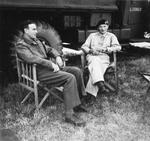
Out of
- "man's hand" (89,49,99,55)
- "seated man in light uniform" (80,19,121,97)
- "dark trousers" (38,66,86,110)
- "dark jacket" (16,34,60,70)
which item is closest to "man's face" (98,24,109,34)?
"seated man in light uniform" (80,19,121,97)

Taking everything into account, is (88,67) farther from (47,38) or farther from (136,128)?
(136,128)

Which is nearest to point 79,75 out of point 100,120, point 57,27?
point 100,120

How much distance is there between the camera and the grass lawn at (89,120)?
9.70 feet

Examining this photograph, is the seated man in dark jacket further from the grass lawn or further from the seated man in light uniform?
the seated man in light uniform

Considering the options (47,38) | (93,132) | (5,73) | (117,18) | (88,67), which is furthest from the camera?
(117,18)

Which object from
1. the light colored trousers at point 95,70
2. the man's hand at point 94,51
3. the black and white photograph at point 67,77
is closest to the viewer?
the black and white photograph at point 67,77

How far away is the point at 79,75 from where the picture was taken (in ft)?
11.7

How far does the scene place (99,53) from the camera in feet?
13.9

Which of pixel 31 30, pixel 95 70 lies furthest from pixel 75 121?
pixel 31 30

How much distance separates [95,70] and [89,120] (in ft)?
2.80

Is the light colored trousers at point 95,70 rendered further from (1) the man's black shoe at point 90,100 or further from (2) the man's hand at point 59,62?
(2) the man's hand at point 59,62

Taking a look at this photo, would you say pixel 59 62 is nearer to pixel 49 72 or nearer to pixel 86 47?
pixel 49 72

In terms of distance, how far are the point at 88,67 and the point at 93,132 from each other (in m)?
1.25

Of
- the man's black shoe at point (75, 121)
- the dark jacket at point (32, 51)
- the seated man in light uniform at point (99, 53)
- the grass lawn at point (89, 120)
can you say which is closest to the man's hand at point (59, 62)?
the dark jacket at point (32, 51)
